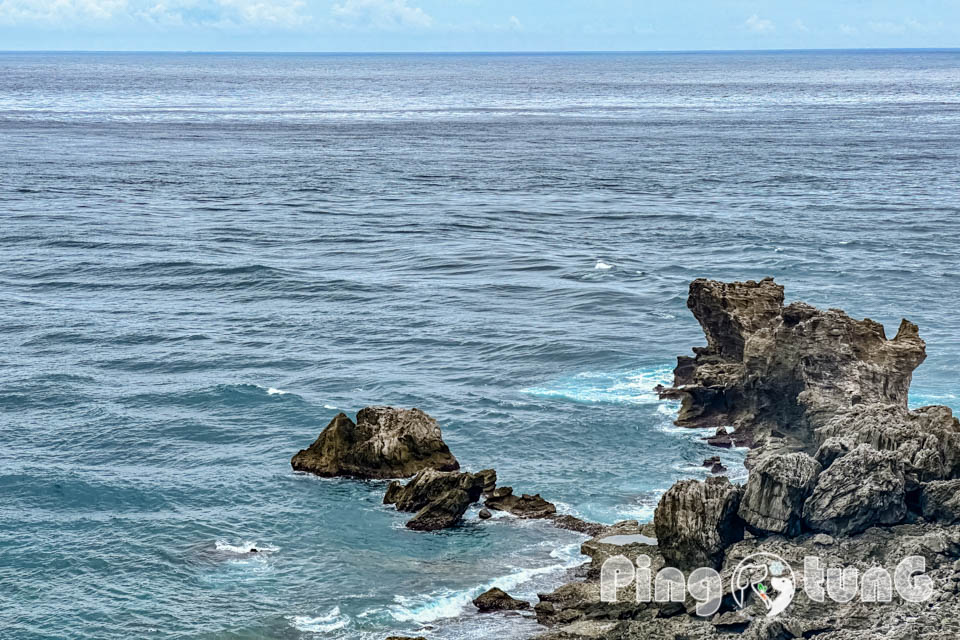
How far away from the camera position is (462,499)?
1763 inches

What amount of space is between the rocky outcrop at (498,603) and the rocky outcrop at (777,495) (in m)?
7.64

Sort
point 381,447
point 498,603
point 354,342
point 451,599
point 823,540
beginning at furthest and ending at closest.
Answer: point 354,342
point 381,447
point 451,599
point 498,603
point 823,540

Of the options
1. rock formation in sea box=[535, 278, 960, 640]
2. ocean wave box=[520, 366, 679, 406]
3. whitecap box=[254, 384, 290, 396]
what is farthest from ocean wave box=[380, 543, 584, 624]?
whitecap box=[254, 384, 290, 396]

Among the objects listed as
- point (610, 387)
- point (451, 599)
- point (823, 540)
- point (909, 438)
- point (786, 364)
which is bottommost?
point (451, 599)

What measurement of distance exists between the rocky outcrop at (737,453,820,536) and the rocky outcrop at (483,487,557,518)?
38.3 ft

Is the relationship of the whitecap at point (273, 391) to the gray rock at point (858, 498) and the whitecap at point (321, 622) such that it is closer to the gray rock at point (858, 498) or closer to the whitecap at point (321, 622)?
the whitecap at point (321, 622)

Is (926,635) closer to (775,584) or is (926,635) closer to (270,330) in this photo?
(775,584)

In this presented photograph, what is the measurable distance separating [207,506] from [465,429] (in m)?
13.8

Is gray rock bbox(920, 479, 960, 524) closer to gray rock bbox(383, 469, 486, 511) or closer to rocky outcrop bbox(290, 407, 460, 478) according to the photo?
gray rock bbox(383, 469, 486, 511)

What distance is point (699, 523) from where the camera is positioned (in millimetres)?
35938

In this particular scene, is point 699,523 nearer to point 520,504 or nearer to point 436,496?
point 520,504

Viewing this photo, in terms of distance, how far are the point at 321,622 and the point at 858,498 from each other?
55.6 ft

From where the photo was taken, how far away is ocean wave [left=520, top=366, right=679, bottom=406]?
60750mm

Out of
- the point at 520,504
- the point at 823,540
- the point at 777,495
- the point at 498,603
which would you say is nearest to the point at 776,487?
the point at 777,495
